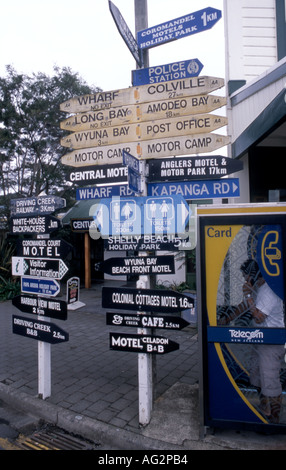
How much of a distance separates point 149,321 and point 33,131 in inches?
458

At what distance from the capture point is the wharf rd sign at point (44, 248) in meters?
4.16

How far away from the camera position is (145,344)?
3.45 metres

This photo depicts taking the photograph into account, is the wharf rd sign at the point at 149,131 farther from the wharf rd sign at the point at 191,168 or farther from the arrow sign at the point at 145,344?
the arrow sign at the point at 145,344

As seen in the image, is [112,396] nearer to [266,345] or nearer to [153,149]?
[266,345]

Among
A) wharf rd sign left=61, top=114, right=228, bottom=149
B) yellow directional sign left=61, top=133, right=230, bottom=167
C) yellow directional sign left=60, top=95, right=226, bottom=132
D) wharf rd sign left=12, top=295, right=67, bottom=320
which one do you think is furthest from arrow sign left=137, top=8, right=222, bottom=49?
wharf rd sign left=12, top=295, right=67, bottom=320

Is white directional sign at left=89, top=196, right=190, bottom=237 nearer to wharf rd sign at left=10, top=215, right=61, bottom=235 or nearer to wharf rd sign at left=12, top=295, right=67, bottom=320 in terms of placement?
wharf rd sign at left=10, top=215, right=61, bottom=235

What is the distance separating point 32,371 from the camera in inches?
199

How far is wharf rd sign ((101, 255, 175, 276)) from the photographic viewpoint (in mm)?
3512

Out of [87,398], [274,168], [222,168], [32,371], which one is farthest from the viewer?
[274,168]

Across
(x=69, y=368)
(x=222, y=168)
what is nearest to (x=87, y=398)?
(x=69, y=368)

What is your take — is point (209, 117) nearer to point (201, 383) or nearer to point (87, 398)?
point (201, 383)

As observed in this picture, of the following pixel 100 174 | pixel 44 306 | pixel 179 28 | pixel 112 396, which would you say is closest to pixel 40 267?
pixel 44 306

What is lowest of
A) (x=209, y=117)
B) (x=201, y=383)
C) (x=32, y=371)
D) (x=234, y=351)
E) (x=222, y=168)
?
(x=32, y=371)

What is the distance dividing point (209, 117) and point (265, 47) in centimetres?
510
